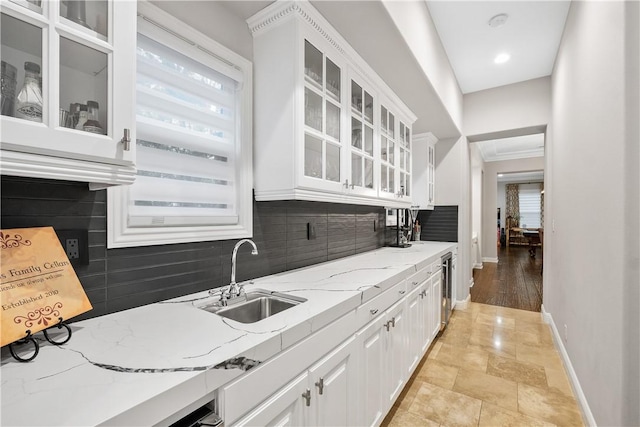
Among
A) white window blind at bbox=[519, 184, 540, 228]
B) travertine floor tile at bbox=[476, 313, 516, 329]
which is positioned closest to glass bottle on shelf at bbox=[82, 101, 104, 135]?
travertine floor tile at bbox=[476, 313, 516, 329]

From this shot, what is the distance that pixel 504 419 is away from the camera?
183 centimetres

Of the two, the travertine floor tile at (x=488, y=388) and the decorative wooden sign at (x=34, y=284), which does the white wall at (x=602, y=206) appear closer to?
the travertine floor tile at (x=488, y=388)

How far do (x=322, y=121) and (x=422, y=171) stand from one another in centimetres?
244

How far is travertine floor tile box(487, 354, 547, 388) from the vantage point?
2.25 metres

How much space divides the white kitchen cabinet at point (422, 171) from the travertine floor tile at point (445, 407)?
2.15 metres

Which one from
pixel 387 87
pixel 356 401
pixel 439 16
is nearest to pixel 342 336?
pixel 356 401

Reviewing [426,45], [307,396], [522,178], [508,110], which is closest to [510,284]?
[508,110]

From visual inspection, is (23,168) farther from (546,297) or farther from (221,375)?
(546,297)

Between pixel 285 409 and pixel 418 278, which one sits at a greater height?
pixel 418 278

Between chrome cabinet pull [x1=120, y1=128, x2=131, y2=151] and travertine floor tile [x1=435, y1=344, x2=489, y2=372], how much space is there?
2.76 m

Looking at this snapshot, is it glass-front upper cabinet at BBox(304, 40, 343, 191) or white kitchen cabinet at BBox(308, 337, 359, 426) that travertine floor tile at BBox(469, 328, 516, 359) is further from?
glass-front upper cabinet at BBox(304, 40, 343, 191)

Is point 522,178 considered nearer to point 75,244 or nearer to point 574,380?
point 574,380

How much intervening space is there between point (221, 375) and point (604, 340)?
6.12 ft

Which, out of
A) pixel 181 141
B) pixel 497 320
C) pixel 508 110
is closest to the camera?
pixel 181 141
